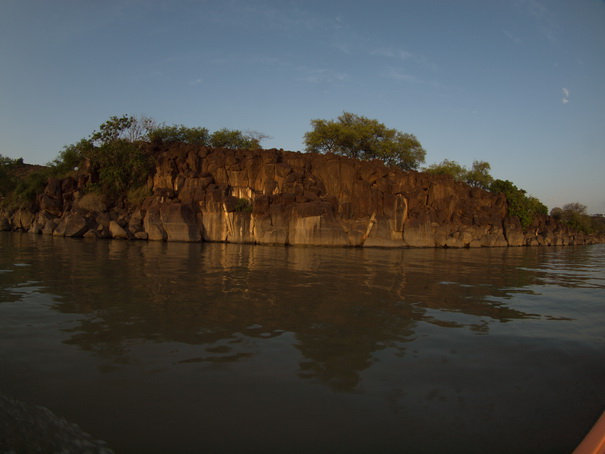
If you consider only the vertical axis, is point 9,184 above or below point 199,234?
above

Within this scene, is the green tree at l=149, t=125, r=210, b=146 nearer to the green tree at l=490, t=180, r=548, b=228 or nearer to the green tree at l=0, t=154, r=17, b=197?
the green tree at l=0, t=154, r=17, b=197

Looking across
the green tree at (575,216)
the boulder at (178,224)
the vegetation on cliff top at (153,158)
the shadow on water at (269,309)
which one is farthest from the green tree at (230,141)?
the green tree at (575,216)

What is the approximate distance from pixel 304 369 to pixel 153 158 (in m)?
35.2

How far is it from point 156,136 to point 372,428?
1687 inches

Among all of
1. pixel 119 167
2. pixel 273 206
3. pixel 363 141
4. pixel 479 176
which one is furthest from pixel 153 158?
pixel 479 176

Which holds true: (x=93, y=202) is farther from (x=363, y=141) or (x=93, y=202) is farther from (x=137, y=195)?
(x=363, y=141)

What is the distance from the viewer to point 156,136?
135 ft

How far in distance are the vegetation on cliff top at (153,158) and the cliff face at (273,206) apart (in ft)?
5.49

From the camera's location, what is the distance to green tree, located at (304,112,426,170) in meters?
45.7

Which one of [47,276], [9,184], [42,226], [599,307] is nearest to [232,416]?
[599,307]

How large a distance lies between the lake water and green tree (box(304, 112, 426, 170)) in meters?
40.0

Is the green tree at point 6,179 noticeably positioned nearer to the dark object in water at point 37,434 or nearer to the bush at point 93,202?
the bush at point 93,202

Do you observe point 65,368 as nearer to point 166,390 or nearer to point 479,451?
point 166,390

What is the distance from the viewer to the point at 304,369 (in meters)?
3.75
